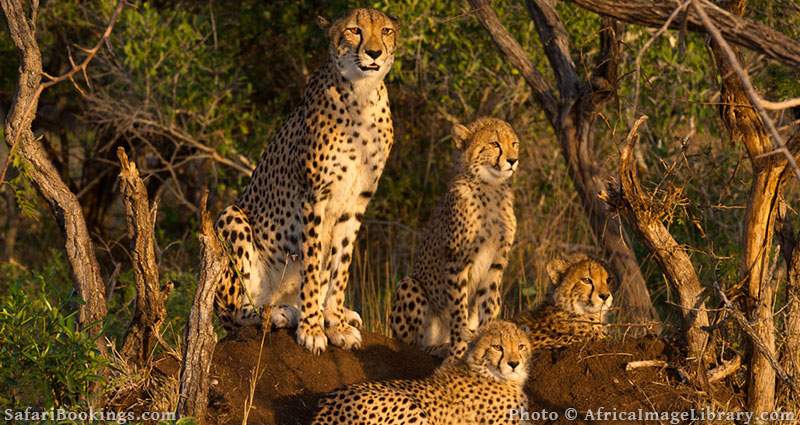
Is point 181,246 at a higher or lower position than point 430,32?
lower

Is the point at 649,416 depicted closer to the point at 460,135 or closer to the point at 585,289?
the point at 585,289

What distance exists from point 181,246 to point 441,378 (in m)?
5.09

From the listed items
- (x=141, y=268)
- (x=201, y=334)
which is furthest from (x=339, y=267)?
(x=201, y=334)

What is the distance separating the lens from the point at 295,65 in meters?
9.23

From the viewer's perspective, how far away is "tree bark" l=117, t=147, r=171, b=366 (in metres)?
4.63

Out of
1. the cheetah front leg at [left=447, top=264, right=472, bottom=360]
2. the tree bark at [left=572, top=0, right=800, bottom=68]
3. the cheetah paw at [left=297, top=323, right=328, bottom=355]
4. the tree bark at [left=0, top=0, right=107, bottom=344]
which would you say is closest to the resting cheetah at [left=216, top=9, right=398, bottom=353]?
the cheetah paw at [left=297, top=323, right=328, bottom=355]

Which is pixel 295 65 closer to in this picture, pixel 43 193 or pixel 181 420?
pixel 43 193

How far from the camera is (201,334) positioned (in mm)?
4516

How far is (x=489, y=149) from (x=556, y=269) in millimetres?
696

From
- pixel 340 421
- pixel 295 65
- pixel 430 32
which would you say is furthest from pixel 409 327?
pixel 295 65

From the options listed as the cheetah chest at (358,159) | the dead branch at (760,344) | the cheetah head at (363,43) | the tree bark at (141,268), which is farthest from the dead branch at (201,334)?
the dead branch at (760,344)

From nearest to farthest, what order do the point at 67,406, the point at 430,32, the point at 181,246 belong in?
the point at 67,406, the point at 430,32, the point at 181,246

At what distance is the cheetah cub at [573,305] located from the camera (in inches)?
225

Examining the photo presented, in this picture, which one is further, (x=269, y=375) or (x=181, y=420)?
(x=269, y=375)
